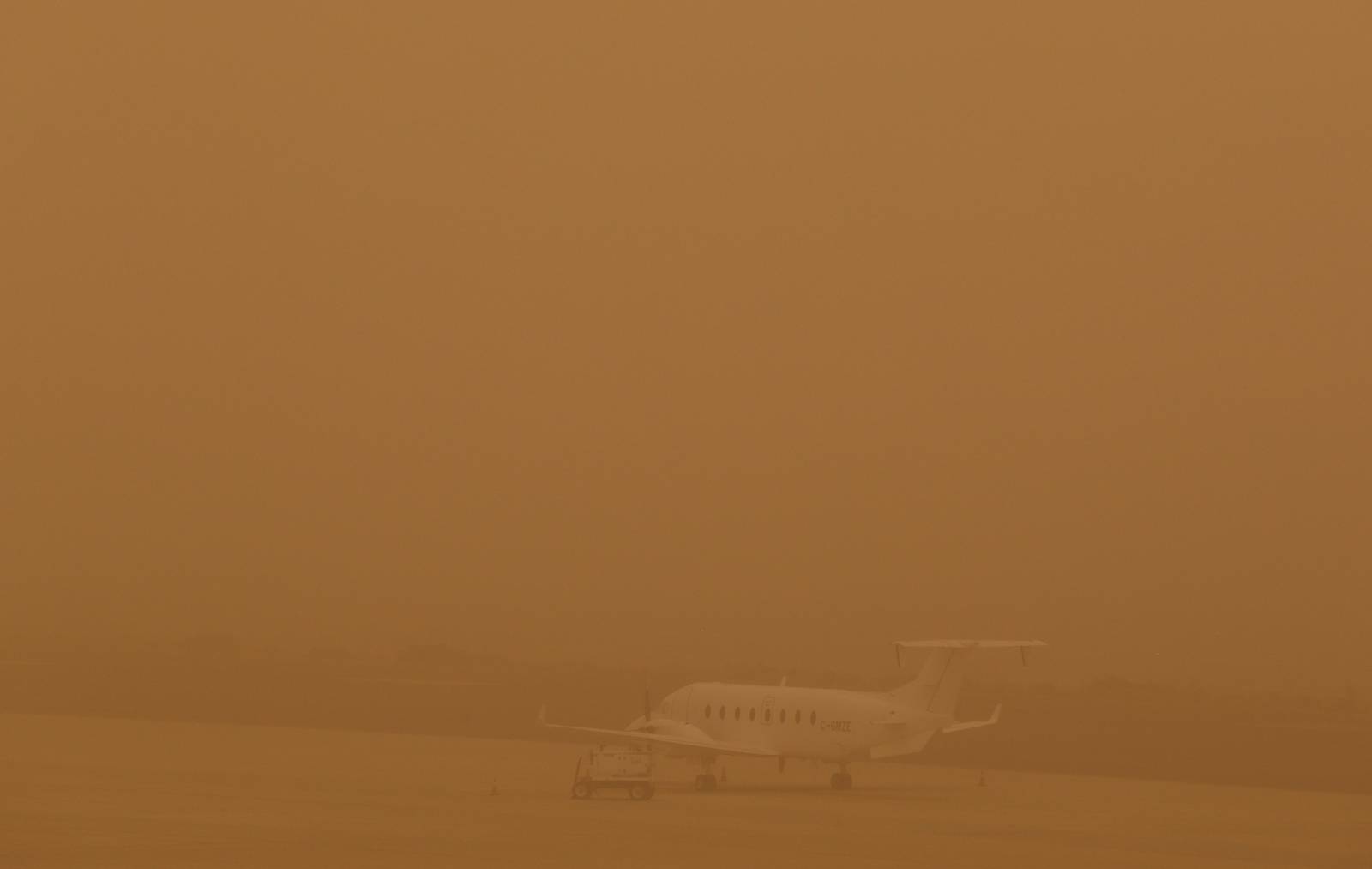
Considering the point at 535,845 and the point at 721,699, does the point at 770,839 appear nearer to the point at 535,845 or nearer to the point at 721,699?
the point at 535,845

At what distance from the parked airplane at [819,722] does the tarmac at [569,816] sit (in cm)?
111

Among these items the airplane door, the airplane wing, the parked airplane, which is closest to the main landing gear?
the parked airplane

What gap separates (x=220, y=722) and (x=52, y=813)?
1741 inches

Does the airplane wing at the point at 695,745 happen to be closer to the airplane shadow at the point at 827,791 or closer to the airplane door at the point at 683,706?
the airplane shadow at the point at 827,791

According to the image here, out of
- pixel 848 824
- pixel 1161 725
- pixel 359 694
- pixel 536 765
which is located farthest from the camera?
pixel 359 694

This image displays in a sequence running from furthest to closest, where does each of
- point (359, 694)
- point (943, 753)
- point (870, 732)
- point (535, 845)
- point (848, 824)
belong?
point (359, 694), point (943, 753), point (870, 732), point (848, 824), point (535, 845)

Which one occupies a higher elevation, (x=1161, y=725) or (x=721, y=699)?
(x=1161, y=725)

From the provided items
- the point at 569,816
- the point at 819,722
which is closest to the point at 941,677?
the point at 819,722

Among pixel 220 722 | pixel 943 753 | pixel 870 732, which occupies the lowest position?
pixel 870 732

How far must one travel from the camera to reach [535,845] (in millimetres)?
27062

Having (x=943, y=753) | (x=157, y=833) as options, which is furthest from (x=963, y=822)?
(x=943, y=753)

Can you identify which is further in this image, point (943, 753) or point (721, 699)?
point (943, 753)

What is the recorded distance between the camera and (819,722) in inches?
1737

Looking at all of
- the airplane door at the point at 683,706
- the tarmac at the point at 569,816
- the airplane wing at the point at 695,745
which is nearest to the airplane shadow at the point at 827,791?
the tarmac at the point at 569,816
